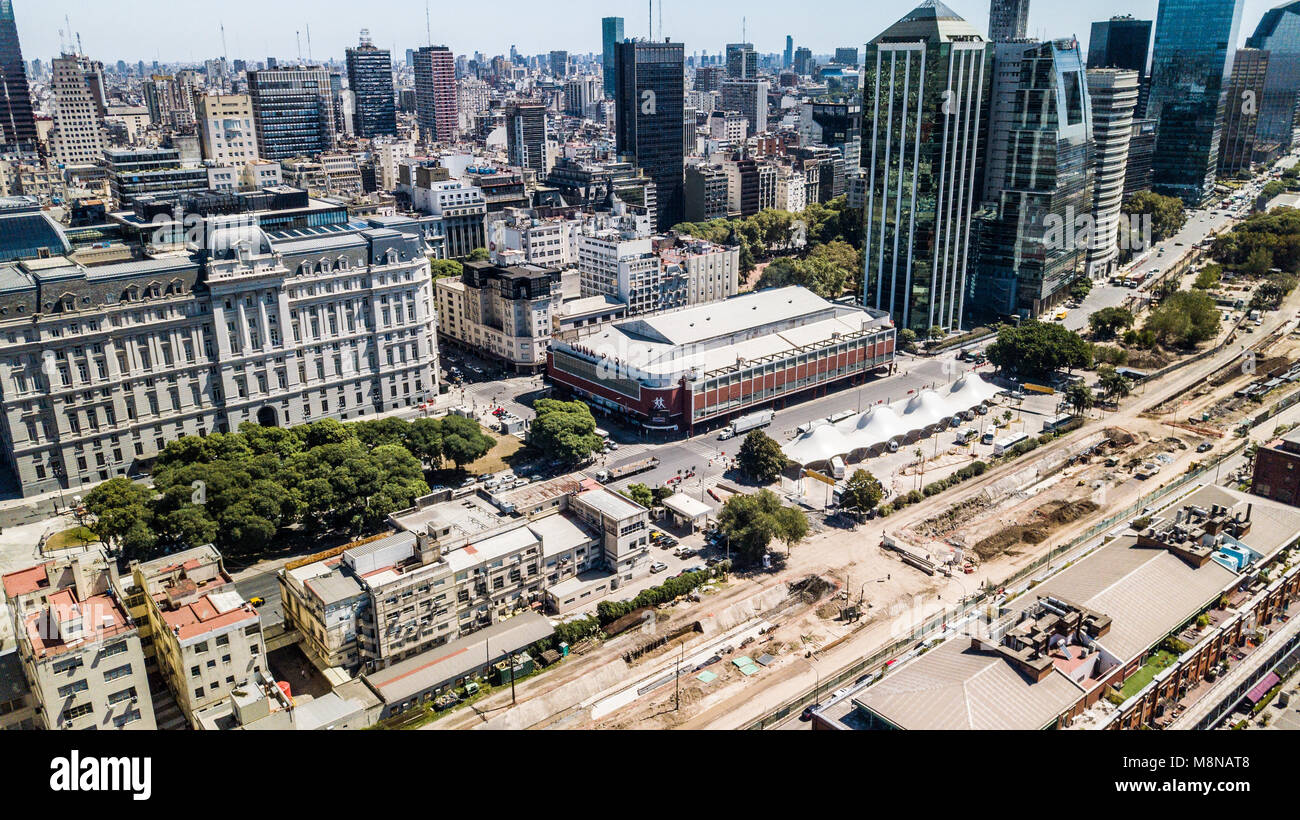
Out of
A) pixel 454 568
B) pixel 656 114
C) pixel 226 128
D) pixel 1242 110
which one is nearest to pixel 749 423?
pixel 454 568

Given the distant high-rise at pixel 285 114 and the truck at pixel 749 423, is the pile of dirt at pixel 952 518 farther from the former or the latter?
the distant high-rise at pixel 285 114

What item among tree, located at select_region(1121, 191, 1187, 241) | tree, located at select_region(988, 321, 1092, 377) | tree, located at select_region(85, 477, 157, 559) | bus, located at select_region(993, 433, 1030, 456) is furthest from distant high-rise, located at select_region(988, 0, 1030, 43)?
tree, located at select_region(85, 477, 157, 559)

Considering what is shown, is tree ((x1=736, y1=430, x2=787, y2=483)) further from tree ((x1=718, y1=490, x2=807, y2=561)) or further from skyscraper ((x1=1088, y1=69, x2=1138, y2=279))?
skyscraper ((x1=1088, y1=69, x2=1138, y2=279))

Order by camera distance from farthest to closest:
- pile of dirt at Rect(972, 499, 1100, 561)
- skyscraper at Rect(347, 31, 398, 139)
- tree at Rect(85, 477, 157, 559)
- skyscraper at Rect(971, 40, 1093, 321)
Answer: skyscraper at Rect(347, 31, 398, 139), skyscraper at Rect(971, 40, 1093, 321), pile of dirt at Rect(972, 499, 1100, 561), tree at Rect(85, 477, 157, 559)

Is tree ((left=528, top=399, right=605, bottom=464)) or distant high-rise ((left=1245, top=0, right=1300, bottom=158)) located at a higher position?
distant high-rise ((left=1245, top=0, right=1300, bottom=158))

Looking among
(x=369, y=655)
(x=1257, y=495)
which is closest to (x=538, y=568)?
(x=369, y=655)

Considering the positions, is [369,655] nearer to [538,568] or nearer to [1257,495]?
[538,568]
